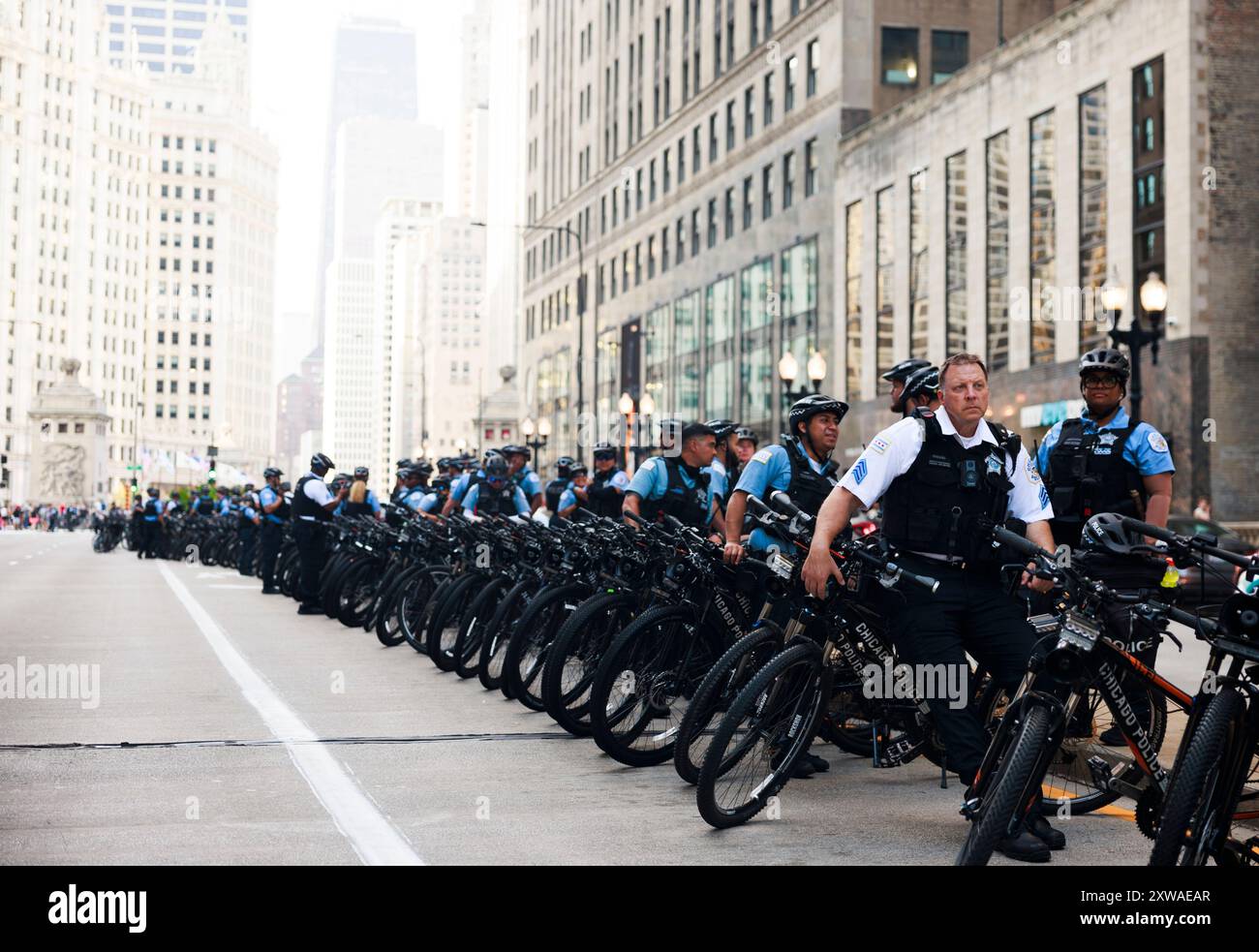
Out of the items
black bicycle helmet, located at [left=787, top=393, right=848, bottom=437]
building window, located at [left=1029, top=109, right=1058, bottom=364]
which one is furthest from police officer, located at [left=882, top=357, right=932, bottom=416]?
building window, located at [left=1029, top=109, right=1058, bottom=364]

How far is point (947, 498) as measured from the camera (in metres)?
6.47

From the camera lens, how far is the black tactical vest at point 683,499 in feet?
35.1

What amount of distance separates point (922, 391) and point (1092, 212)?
97.1 ft

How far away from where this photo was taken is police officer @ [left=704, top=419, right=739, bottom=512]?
34.6 ft

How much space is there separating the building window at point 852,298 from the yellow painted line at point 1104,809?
40.1 meters

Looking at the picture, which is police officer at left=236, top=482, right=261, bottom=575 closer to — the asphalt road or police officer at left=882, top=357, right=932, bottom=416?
the asphalt road

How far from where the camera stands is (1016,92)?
126 ft

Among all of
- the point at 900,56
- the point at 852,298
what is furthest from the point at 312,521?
the point at 900,56

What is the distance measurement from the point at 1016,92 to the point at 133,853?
1429 inches

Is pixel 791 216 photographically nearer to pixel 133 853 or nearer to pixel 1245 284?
pixel 1245 284

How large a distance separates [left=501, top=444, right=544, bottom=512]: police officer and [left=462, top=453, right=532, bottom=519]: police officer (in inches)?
8.4

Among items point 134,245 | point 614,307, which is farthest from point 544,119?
point 134,245

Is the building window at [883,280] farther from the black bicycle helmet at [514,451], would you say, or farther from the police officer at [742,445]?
the police officer at [742,445]

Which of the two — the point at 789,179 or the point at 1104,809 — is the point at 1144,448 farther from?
the point at 789,179
